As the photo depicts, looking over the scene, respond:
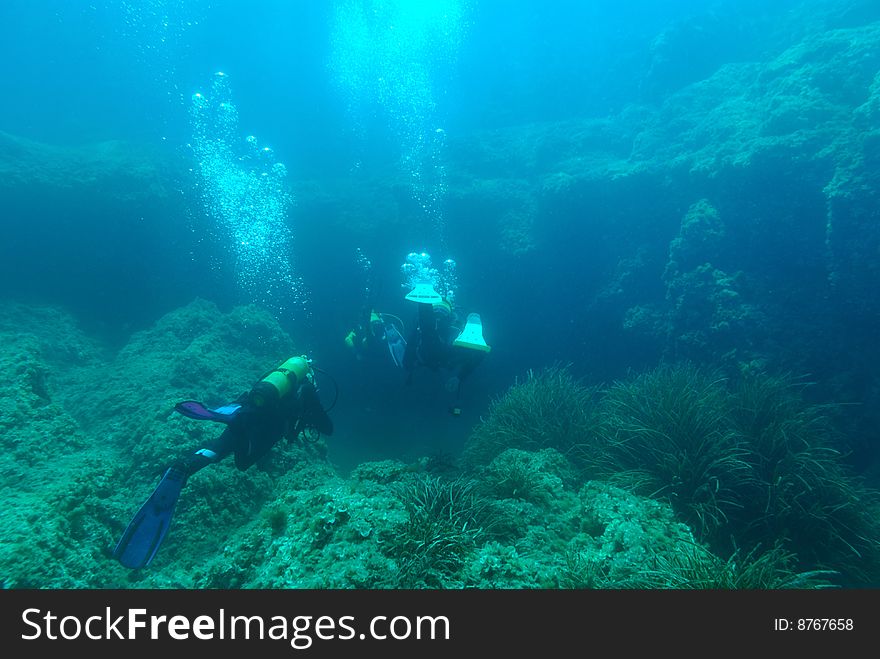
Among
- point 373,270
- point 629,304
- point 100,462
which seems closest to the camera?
point 100,462

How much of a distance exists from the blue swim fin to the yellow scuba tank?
92 cm

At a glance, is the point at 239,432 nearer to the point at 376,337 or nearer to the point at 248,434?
the point at 248,434

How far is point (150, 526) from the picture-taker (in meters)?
3.37

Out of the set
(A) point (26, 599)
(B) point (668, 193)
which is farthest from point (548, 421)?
(B) point (668, 193)

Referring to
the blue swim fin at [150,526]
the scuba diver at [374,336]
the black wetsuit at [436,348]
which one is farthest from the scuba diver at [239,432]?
the scuba diver at [374,336]

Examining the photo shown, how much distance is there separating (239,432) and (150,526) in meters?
1.02

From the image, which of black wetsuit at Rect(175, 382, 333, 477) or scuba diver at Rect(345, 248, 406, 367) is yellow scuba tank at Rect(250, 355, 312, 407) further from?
scuba diver at Rect(345, 248, 406, 367)

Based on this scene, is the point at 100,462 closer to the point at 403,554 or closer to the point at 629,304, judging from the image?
the point at 403,554

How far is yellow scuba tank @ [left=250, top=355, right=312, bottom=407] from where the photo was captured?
12.2 ft

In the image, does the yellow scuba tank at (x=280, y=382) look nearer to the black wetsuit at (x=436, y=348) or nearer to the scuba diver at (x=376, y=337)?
the black wetsuit at (x=436, y=348)

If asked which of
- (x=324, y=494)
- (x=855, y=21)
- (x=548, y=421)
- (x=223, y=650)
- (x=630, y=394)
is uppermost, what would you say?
(x=855, y=21)

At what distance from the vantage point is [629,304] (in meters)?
9.41

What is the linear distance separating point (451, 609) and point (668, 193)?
1074 cm

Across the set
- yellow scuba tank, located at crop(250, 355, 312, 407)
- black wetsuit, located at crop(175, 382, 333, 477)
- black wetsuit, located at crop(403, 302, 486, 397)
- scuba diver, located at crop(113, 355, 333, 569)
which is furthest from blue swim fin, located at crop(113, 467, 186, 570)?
black wetsuit, located at crop(403, 302, 486, 397)
